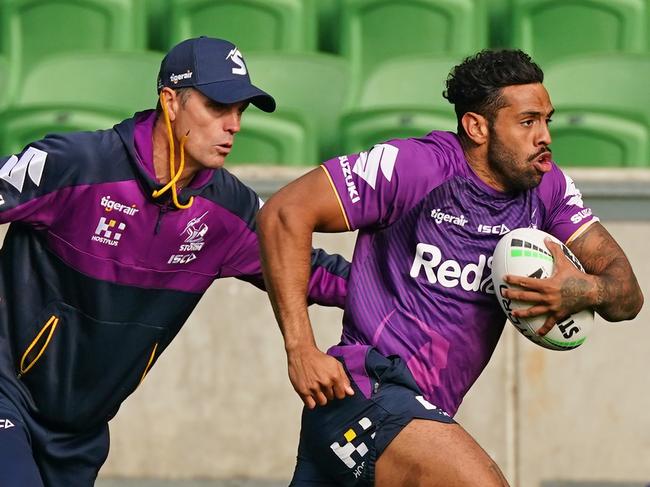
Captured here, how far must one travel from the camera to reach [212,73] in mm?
4938

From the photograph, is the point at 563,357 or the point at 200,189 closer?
the point at 200,189

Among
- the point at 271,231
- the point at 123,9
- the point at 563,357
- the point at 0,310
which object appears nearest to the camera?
the point at 271,231

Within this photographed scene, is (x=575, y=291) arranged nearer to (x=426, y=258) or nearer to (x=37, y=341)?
(x=426, y=258)

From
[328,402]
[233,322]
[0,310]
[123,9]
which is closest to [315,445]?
[328,402]

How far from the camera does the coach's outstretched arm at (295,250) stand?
4453 millimetres

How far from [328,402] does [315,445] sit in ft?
0.55

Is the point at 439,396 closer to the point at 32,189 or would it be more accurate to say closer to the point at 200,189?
the point at 200,189

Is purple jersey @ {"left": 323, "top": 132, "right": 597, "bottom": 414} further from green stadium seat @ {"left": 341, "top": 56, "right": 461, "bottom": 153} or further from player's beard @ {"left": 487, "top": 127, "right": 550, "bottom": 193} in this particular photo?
green stadium seat @ {"left": 341, "top": 56, "right": 461, "bottom": 153}

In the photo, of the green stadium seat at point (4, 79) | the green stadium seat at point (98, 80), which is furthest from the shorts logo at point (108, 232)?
the green stadium seat at point (4, 79)

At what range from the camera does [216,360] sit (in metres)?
7.42

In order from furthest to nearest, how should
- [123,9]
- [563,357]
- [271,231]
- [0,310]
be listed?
1. [123,9]
2. [563,357]
3. [0,310]
4. [271,231]

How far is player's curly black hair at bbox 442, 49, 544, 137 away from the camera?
4715 millimetres

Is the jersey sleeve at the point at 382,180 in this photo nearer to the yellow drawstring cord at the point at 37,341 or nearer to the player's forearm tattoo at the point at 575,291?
the player's forearm tattoo at the point at 575,291

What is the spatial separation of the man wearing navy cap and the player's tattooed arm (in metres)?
0.85
